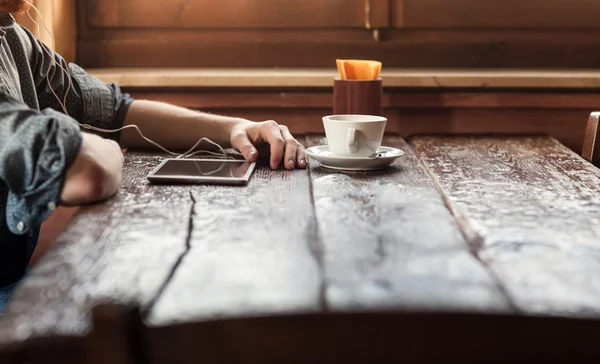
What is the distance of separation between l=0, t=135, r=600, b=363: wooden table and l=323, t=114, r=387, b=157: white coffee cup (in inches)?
4.6

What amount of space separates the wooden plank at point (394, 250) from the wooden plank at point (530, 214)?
0.10ft

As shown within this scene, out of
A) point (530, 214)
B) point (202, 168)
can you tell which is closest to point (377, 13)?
point (202, 168)

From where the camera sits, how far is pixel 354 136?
128cm

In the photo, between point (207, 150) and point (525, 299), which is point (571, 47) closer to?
point (207, 150)

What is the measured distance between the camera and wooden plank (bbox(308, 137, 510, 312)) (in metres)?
0.65

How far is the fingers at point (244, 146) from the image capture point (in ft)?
4.47

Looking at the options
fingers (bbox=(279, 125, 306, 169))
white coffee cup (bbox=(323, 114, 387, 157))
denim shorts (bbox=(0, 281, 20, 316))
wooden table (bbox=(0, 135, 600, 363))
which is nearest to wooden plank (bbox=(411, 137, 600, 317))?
wooden table (bbox=(0, 135, 600, 363))

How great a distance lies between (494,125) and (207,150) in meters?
1.08

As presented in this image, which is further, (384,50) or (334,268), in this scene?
A: (384,50)

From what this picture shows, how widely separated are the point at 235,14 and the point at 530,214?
170cm

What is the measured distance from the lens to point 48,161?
979 mm

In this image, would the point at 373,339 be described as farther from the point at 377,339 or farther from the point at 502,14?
the point at 502,14

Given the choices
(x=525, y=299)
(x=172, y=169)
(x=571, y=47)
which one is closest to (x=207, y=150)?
(x=172, y=169)

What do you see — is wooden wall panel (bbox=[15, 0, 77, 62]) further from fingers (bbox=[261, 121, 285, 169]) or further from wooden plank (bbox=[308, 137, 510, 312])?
wooden plank (bbox=[308, 137, 510, 312])
